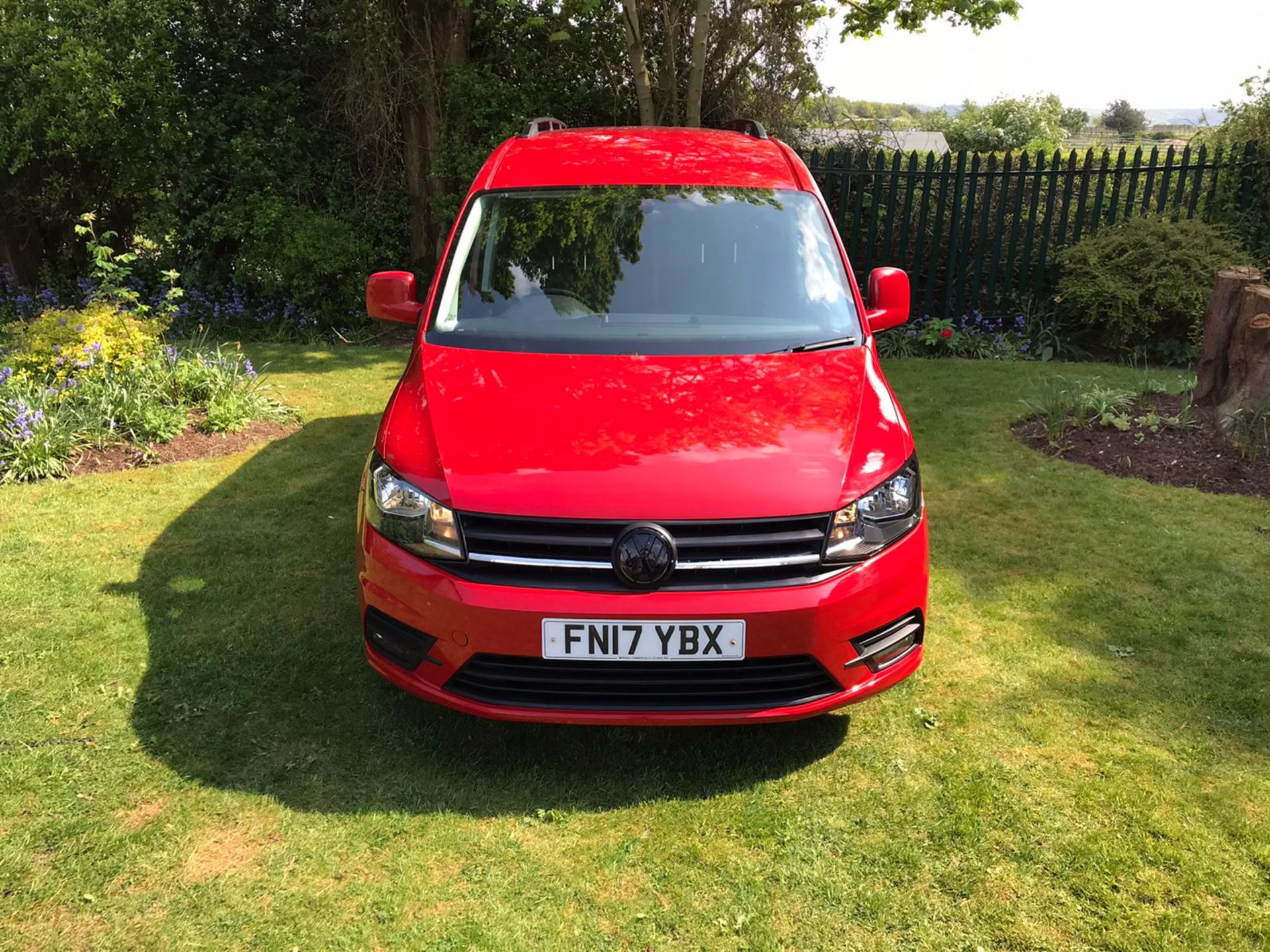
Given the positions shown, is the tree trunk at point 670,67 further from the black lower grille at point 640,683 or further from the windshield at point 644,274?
the black lower grille at point 640,683

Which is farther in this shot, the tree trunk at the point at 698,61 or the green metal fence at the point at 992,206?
the tree trunk at the point at 698,61

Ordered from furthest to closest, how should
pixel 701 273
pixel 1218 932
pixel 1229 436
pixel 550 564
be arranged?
1. pixel 1229 436
2. pixel 701 273
3. pixel 550 564
4. pixel 1218 932

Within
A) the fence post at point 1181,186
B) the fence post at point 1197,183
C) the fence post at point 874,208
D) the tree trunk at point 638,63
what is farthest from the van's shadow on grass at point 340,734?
the fence post at point 1197,183

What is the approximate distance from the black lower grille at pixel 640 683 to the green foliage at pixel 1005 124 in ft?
108

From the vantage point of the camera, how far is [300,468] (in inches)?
233

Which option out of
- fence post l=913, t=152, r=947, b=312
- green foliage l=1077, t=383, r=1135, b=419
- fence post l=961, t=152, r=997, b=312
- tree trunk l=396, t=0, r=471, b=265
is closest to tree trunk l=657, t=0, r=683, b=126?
tree trunk l=396, t=0, r=471, b=265

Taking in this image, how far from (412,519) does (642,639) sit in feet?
2.68

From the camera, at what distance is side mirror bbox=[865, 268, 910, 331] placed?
4.09 m

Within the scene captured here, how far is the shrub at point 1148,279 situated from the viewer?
871 cm

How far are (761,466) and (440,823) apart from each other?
4.82 ft

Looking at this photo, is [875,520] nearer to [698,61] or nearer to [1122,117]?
[698,61]

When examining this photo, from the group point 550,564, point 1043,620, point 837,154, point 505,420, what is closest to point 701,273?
point 505,420

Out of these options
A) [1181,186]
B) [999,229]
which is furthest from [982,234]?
[1181,186]

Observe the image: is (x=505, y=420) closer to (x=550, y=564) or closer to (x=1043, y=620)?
(x=550, y=564)
